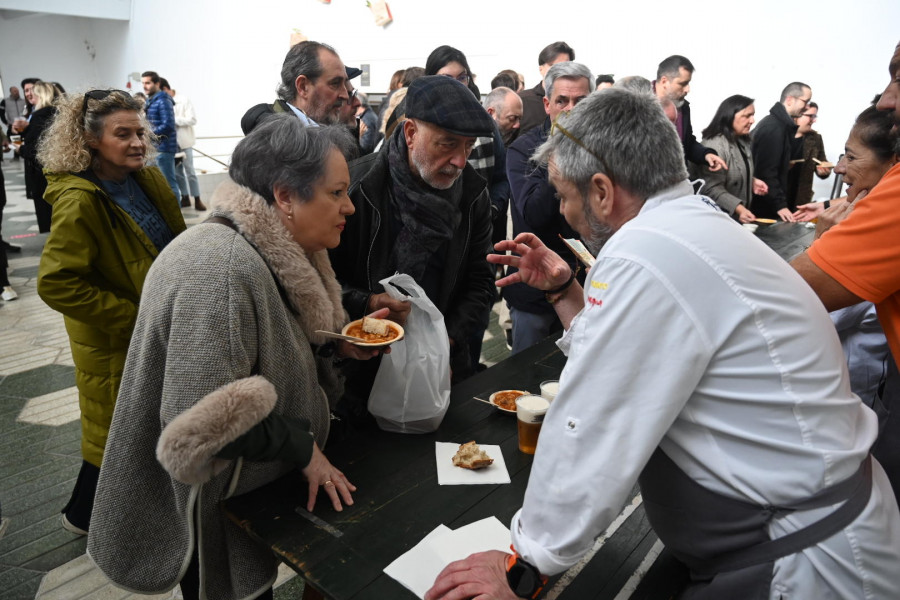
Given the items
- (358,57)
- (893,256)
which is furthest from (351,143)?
(358,57)

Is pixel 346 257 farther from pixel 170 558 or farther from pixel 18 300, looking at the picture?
pixel 18 300

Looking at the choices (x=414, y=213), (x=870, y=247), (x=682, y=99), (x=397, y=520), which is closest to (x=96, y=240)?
(x=414, y=213)

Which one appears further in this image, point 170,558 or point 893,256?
point 170,558

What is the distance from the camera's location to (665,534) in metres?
1.15

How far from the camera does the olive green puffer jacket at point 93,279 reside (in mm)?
2102

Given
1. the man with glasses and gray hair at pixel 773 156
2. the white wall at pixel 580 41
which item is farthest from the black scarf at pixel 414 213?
the man with glasses and gray hair at pixel 773 156

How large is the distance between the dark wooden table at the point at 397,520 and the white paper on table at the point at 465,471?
2cm

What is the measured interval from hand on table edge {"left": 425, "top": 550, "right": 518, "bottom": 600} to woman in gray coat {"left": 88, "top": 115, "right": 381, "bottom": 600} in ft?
1.24

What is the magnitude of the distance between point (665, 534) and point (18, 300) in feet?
20.7

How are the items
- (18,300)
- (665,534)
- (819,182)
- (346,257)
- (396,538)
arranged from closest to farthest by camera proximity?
(665,534), (396,538), (346,257), (18,300), (819,182)

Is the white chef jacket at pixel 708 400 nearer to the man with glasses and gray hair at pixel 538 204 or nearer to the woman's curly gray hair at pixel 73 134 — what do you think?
the man with glasses and gray hair at pixel 538 204

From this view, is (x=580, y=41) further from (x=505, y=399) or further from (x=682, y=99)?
(x=505, y=399)

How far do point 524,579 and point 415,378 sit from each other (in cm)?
76

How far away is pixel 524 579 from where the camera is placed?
106 cm
